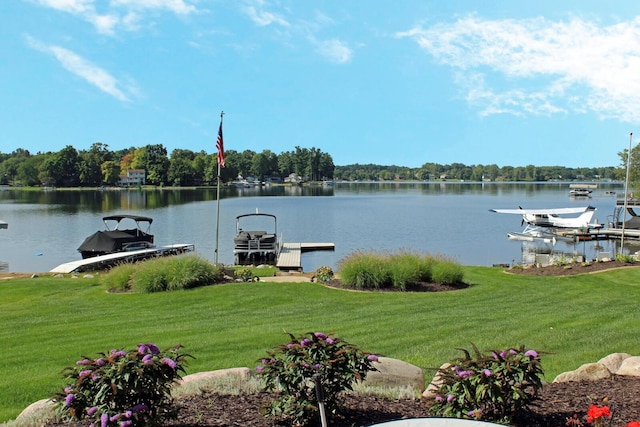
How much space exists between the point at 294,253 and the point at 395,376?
86.0 ft

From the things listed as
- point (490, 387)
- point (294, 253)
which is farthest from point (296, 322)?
point (294, 253)

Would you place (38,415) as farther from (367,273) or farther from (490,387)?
(367,273)

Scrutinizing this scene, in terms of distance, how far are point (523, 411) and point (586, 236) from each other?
44357 millimetres

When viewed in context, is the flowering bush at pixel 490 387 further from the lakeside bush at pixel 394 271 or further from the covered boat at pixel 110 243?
the covered boat at pixel 110 243

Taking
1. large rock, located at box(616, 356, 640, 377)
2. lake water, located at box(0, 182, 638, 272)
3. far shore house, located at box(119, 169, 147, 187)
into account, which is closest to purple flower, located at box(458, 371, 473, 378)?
large rock, located at box(616, 356, 640, 377)

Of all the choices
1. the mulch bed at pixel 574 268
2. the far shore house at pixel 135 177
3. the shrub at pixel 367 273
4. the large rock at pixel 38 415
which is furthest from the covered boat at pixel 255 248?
the far shore house at pixel 135 177

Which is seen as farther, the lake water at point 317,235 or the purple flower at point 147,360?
the lake water at point 317,235

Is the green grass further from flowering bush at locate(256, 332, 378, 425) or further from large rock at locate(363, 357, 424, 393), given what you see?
flowering bush at locate(256, 332, 378, 425)

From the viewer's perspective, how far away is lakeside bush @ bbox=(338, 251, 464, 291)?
13383 mm

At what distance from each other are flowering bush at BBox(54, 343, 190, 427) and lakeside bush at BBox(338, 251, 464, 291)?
32.8 feet

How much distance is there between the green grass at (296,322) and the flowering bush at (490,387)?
2.31 m

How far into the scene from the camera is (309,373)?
3.83 m

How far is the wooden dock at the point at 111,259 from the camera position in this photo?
2438cm

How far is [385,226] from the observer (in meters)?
50.8
